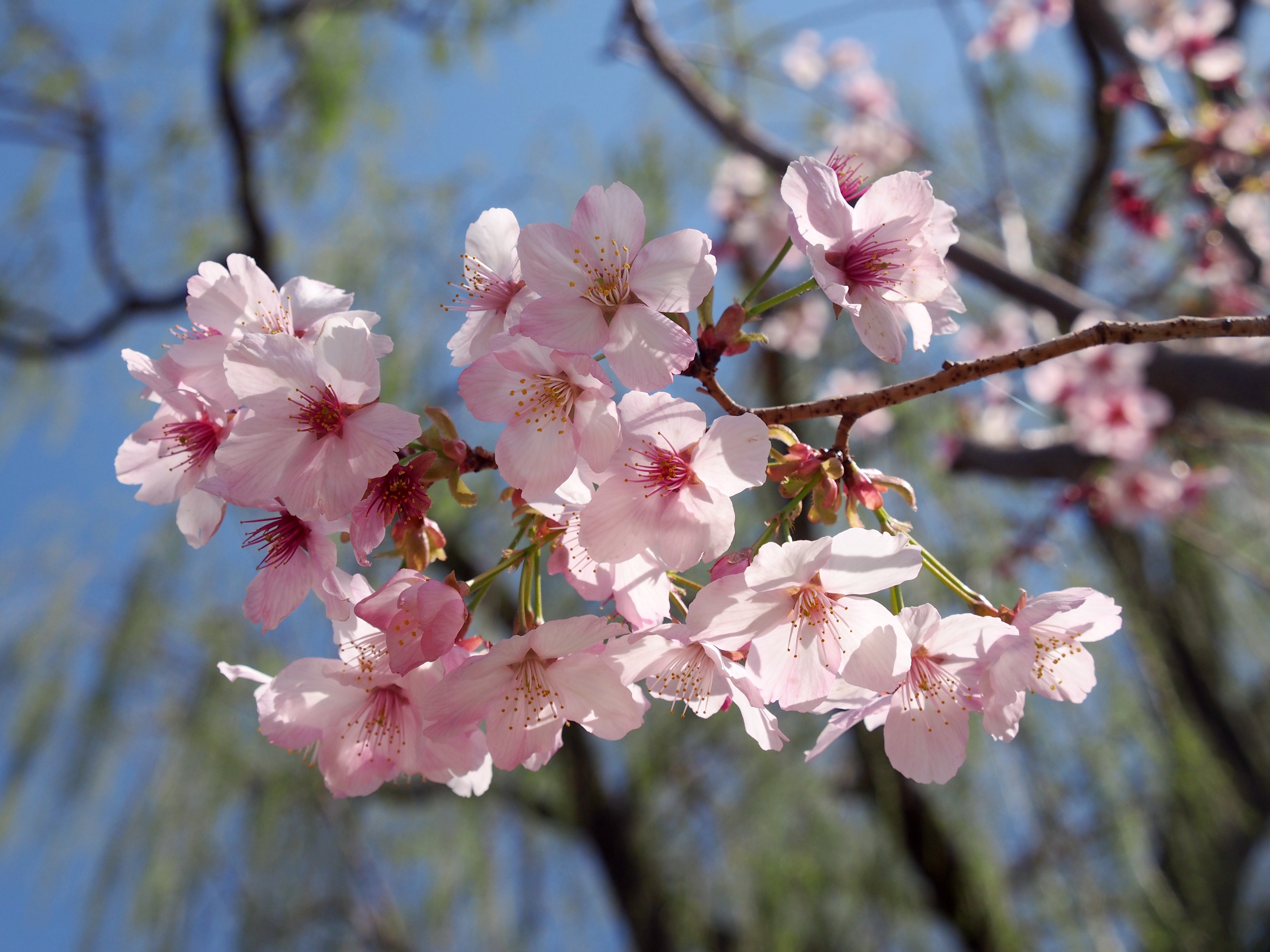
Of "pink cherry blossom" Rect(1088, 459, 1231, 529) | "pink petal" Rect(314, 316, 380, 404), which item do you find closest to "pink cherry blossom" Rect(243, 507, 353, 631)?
"pink petal" Rect(314, 316, 380, 404)

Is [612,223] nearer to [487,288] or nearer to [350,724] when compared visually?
[487,288]

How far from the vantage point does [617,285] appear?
0.64m

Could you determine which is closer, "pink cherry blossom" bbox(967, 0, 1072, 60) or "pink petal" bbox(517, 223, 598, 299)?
"pink petal" bbox(517, 223, 598, 299)

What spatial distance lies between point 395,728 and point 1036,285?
1.45m

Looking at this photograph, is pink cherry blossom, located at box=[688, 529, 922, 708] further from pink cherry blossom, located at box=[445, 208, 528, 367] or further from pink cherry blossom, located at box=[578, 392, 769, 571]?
pink cherry blossom, located at box=[445, 208, 528, 367]

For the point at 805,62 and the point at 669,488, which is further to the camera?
the point at 805,62

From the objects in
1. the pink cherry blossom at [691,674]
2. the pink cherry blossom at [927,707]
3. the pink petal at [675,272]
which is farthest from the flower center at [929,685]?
the pink petal at [675,272]

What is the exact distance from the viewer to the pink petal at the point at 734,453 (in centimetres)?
59

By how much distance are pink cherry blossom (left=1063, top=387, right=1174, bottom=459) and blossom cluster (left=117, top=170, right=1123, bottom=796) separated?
1833 mm

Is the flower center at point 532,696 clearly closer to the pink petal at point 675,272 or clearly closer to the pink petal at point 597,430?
the pink petal at point 597,430

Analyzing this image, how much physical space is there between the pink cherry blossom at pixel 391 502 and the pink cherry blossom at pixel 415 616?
0.03m

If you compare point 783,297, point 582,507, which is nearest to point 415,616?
point 582,507

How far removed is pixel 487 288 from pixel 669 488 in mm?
248

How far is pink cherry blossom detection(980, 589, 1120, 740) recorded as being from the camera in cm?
64
